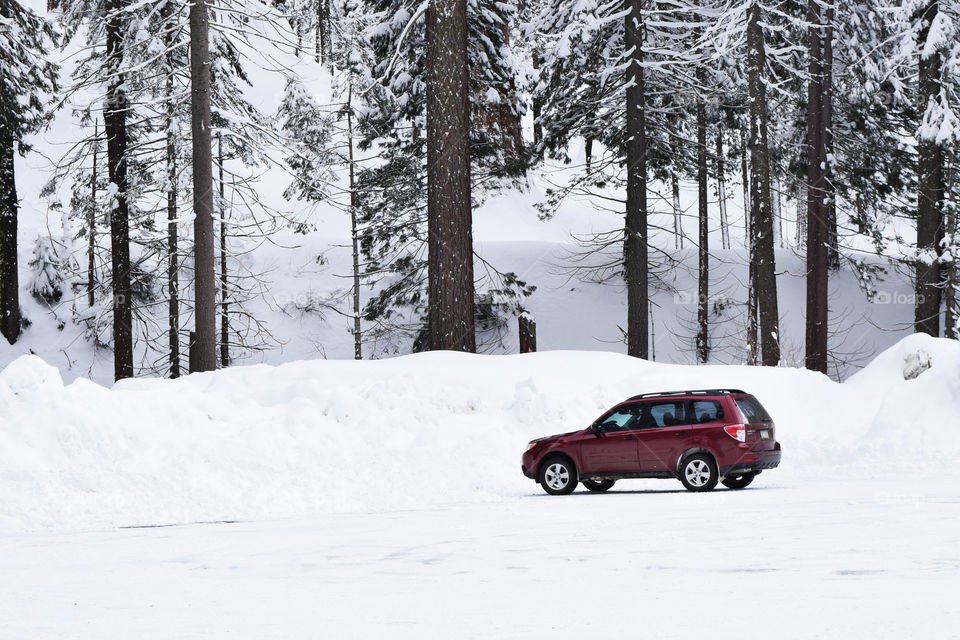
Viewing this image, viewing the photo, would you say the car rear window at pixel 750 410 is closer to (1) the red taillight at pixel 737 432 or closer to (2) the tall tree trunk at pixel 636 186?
(1) the red taillight at pixel 737 432

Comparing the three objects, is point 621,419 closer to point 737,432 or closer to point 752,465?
point 737,432

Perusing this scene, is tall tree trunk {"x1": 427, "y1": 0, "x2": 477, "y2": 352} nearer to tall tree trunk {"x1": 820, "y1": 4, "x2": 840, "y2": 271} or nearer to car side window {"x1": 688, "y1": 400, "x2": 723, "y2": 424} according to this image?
car side window {"x1": 688, "y1": 400, "x2": 723, "y2": 424}

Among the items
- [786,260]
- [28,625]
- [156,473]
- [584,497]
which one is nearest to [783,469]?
[584,497]

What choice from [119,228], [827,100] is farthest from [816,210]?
[119,228]

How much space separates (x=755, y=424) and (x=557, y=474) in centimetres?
292

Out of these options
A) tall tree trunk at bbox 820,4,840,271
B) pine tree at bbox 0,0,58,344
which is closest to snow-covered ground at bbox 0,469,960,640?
tall tree trunk at bbox 820,4,840,271

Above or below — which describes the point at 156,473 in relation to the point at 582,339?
below

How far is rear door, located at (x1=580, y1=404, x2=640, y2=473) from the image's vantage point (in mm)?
13695

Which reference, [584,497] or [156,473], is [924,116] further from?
[156,473]

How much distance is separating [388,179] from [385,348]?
6.41 metres

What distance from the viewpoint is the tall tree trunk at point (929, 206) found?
25.2 m

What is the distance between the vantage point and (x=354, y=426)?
1477cm

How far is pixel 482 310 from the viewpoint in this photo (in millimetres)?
30094

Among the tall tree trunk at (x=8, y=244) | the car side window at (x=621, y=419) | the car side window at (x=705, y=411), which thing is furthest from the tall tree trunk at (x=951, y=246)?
the tall tree trunk at (x=8, y=244)
